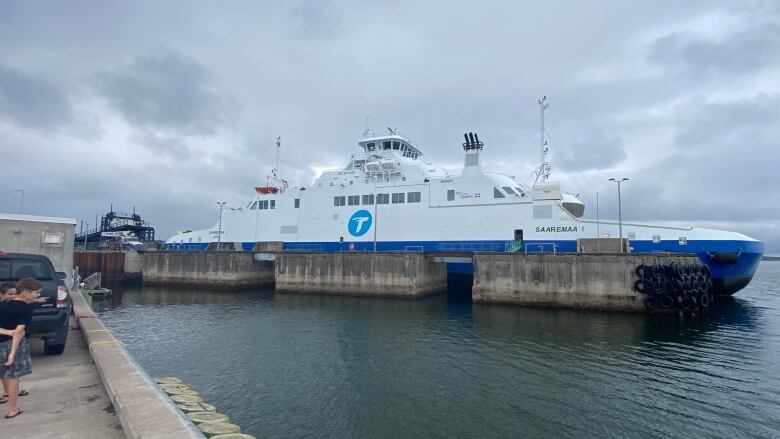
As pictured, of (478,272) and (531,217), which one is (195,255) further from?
(531,217)

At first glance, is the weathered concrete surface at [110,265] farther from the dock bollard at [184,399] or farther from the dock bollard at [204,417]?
the dock bollard at [204,417]

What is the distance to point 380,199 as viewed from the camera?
115 ft

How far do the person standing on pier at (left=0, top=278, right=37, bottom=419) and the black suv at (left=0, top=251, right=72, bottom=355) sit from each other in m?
2.07

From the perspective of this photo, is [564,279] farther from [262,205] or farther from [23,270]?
[262,205]

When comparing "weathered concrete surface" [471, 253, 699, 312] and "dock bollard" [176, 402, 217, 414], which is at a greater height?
"weathered concrete surface" [471, 253, 699, 312]

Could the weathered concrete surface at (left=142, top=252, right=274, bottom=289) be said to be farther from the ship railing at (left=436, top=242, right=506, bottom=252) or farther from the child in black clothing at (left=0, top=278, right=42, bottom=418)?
the child in black clothing at (left=0, top=278, right=42, bottom=418)

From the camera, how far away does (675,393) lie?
11.3 metres

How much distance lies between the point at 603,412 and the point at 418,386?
474cm

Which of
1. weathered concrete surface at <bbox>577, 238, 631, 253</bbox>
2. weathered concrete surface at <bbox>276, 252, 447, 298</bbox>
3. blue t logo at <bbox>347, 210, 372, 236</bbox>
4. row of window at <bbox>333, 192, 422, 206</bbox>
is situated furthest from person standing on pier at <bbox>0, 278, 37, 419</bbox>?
blue t logo at <bbox>347, 210, 372, 236</bbox>

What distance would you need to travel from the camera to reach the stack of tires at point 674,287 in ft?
72.5

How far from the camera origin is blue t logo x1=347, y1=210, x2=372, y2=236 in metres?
35.2

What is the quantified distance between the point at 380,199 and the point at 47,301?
90.9ft

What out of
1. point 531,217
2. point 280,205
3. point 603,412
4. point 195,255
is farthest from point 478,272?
point 195,255

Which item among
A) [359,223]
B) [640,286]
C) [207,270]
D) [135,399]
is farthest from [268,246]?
[135,399]
